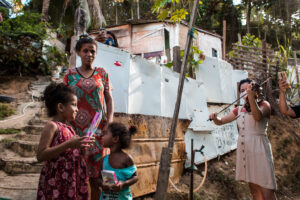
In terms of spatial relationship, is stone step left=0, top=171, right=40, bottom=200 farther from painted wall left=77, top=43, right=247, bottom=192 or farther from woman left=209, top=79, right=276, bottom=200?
woman left=209, top=79, right=276, bottom=200

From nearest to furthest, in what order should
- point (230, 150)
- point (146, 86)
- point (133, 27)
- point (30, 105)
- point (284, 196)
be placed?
point (146, 86)
point (284, 196)
point (230, 150)
point (30, 105)
point (133, 27)

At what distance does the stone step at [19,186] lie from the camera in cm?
285

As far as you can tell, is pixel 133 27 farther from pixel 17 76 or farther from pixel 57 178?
pixel 57 178

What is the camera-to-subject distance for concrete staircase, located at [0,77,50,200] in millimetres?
2965

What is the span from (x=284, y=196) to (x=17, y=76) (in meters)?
8.98

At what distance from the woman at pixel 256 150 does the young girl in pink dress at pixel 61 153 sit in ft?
6.09

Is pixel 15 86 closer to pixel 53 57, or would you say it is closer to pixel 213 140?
pixel 53 57

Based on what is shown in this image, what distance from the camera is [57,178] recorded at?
1.66 meters

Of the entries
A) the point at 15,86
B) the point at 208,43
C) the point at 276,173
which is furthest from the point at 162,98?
the point at 208,43

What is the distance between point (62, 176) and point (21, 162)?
89.5 inches

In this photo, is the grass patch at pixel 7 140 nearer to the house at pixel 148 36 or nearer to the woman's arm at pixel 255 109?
the woman's arm at pixel 255 109

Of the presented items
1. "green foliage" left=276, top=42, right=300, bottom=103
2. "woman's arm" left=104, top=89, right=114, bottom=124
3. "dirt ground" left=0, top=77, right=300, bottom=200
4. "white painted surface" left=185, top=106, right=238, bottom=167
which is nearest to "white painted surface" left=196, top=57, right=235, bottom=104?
"white painted surface" left=185, top=106, right=238, bottom=167

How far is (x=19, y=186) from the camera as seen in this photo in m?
3.04

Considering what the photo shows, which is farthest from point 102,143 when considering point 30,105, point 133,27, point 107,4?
point 107,4
